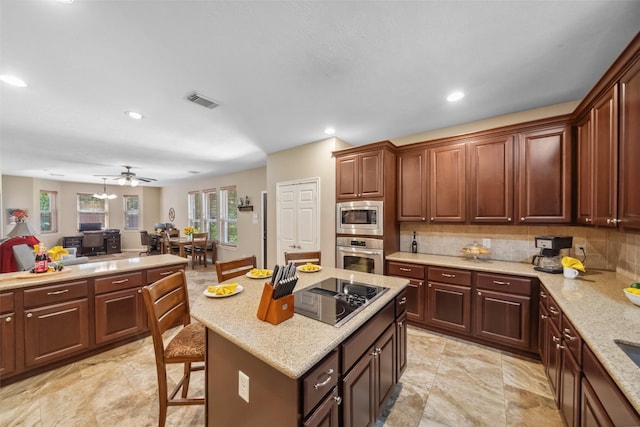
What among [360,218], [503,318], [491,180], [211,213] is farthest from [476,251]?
[211,213]

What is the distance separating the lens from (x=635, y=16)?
1.47 metres

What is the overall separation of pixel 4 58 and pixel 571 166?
5.03 metres

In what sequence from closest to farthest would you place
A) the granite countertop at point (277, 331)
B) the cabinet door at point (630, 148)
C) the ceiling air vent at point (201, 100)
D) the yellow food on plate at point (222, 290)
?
the granite countertop at point (277, 331), the cabinet door at point (630, 148), the yellow food on plate at point (222, 290), the ceiling air vent at point (201, 100)

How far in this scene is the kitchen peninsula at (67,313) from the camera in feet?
6.66

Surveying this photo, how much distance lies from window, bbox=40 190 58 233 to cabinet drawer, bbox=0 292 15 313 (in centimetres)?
856

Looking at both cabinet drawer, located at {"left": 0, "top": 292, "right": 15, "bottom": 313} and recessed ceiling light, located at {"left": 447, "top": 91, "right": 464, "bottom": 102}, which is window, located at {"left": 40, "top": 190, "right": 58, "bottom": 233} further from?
recessed ceiling light, located at {"left": 447, "top": 91, "right": 464, "bottom": 102}

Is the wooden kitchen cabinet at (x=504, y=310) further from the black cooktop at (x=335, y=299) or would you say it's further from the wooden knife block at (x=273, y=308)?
the wooden knife block at (x=273, y=308)

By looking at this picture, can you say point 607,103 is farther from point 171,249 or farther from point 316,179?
point 171,249

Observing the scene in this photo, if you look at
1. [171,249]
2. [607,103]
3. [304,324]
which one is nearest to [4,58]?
[304,324]

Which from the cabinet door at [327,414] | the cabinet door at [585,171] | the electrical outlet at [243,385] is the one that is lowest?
the cabinet door at [327,414]

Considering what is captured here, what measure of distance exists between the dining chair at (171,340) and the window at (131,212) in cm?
1012

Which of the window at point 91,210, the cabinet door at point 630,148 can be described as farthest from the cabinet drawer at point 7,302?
the window at point 91,210

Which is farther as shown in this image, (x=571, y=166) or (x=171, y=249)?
(x=171, y=249)

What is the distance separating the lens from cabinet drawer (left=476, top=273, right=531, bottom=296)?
2.35 meters
